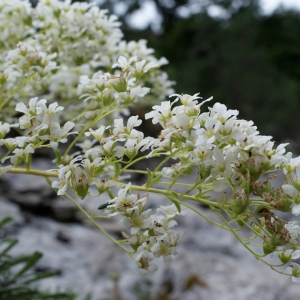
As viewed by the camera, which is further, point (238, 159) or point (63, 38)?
point (63, 38)

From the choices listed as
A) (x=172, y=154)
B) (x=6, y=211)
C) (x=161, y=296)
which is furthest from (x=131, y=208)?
(x=6, y=211)

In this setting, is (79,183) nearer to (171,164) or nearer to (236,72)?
(171,164)

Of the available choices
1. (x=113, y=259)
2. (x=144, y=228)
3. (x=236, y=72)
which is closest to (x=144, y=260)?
(x=144, y=228)

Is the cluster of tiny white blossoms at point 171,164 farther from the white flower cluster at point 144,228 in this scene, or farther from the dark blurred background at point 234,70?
the dark blurred background at point 234,70

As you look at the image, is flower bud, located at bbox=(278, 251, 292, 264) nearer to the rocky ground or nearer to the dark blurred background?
the rocky ground

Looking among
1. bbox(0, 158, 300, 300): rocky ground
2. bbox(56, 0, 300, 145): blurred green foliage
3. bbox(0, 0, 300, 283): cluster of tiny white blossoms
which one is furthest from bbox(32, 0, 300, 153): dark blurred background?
bbox(0, 0, 300, 283): cluster of tiny white blossoms

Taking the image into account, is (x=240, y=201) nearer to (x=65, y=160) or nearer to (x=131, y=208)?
(x=131, y=208)

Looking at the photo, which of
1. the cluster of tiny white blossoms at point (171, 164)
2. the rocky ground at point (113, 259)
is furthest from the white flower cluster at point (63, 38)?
the rocky ground at point (113, 259)

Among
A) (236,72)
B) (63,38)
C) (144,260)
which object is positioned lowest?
(144,260)
